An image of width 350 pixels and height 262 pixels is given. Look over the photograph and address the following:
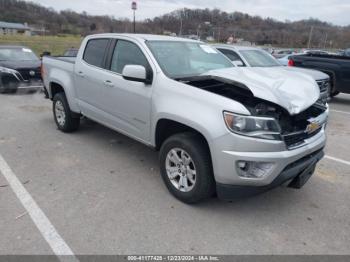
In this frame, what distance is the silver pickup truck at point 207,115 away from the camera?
122 inches

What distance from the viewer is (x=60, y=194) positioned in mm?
3834

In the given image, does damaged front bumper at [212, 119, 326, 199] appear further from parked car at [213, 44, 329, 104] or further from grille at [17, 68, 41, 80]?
grille at [17, 68, 41, 80]

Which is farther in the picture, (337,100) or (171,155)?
(337,100)

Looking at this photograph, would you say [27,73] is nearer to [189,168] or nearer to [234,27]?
[189,168]

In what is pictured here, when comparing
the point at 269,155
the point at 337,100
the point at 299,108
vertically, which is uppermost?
the point at 299,108

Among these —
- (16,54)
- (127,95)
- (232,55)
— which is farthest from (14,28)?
(127,95)

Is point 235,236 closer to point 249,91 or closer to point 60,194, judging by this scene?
point 249,91

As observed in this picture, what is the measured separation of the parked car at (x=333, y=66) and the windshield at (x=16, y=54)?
9.05m

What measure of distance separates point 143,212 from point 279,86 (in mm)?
1999

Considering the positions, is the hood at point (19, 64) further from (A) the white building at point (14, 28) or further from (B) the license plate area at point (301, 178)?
(A) the white building at point (14, 28)

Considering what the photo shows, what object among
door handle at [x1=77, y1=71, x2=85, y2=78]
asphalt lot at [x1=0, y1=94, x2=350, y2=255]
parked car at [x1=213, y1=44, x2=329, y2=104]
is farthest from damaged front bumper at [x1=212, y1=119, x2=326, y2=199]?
parked car at [x1=213, y1=44, x2=329, y2=104]

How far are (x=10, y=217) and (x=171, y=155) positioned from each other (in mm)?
1801

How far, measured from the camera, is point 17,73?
10086 millimetres

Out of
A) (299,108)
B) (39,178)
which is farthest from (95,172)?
(299,108)
